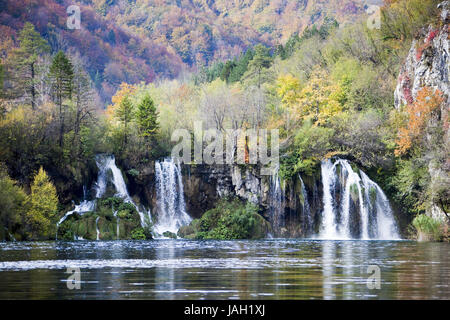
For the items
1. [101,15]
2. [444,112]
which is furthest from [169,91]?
[101,15]

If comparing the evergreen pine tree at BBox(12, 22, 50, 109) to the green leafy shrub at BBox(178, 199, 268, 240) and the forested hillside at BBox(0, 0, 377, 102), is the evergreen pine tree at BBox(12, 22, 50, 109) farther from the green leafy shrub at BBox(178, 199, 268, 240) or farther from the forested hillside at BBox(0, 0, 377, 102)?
the forested hillside at BBox(0, 0, 377, 102)

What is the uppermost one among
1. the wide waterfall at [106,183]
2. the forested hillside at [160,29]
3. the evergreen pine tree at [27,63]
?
the forested hillside at [160,29]

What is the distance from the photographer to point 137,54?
154m

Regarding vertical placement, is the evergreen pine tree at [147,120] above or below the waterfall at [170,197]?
above

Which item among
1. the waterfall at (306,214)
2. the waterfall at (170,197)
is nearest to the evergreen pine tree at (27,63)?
the waterfall at (170,197)

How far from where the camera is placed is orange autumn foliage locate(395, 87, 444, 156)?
179 ft

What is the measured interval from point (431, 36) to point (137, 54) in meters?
105

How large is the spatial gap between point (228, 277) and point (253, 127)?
159ft

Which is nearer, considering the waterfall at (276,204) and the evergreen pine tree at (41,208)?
the evergreen pine tree at (41,208)

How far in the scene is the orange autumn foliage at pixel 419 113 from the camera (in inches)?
2151

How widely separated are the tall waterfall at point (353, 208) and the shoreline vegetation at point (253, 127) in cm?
163

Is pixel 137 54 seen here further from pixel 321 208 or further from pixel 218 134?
pixel 321 208

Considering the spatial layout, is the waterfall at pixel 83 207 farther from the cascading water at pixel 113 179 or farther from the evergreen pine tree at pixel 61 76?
the evergreen pine tree at pixel 61 76

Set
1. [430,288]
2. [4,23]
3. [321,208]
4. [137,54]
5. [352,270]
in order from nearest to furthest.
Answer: [430,288]
[352,270]
[321,208]
[4,23]
[137,54]
